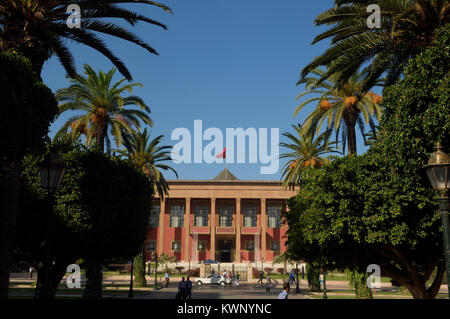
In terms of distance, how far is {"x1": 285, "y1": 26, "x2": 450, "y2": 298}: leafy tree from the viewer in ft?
44.0

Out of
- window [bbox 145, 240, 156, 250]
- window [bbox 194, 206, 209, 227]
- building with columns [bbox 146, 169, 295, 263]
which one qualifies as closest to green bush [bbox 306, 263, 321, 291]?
building with columns [bbox 146, 169, 295, 263]

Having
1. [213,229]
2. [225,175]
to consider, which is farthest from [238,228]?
[225,175]

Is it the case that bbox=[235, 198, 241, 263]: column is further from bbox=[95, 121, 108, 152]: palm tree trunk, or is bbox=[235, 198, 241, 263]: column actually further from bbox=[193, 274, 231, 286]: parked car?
bbox=[95, 121, 108, 152]: palm tree trunk

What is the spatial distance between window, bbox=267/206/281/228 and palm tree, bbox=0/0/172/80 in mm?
58039

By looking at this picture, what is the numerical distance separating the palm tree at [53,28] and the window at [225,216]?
5754 cm

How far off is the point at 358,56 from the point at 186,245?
58844 millimetres

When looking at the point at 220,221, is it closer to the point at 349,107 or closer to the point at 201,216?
the point at 201,216

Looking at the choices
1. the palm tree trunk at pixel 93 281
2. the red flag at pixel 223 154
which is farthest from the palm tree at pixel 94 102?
the red flag at pixel 223 154

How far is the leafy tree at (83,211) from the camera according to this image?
67.7ft

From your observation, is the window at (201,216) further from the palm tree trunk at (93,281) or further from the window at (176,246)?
the palm tree trunk at (93,281)

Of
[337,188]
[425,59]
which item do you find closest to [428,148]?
[425,59]

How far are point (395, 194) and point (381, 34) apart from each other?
6200mm

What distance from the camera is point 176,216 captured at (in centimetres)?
7406
